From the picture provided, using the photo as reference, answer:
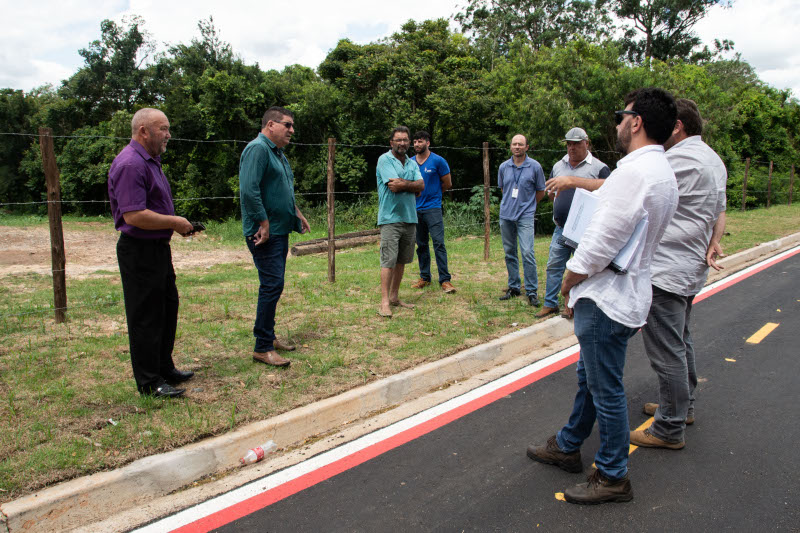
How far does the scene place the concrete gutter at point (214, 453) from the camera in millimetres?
2816

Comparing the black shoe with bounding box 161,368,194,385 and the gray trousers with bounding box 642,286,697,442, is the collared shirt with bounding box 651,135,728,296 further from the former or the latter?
the black shoe with bounding box 161,368,194,385

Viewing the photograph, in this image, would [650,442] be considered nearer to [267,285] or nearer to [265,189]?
[267,285]

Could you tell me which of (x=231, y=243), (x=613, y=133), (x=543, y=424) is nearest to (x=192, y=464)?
(x=543, y=424)

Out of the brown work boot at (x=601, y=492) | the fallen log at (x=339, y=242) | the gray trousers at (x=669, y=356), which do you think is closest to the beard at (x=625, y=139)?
the gray trousers at (x=669, y=356)

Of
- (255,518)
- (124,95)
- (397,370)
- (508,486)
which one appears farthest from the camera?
(124,95)

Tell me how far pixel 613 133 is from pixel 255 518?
638 inches

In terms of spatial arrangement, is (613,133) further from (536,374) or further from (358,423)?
(358,423)

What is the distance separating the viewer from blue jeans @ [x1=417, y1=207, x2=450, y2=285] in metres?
7.45

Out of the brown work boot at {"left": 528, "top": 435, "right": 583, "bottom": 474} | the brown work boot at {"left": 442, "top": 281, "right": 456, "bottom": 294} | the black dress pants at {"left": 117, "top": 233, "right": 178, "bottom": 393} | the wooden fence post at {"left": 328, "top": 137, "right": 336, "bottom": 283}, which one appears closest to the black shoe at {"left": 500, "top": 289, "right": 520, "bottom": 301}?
the brown work boot at {"left": 442, "top": 281, "right": 456, "bottom": 294}

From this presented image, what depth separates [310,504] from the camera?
3002 millimetres

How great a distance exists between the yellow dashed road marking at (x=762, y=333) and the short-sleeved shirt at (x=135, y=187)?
545cm

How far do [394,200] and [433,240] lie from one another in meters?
1.49

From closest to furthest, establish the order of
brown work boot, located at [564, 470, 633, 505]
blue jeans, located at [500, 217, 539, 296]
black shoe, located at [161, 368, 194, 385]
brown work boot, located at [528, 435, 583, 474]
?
brown work boot, located at [564, 470, 633, 505], brown work boot, located at [528, 435, 583, 474], black shoe, located at [161, 368, 194, 385], blue jeans, located at [500, 217, 539, 296]

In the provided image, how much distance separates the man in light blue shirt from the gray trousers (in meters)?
3.31
